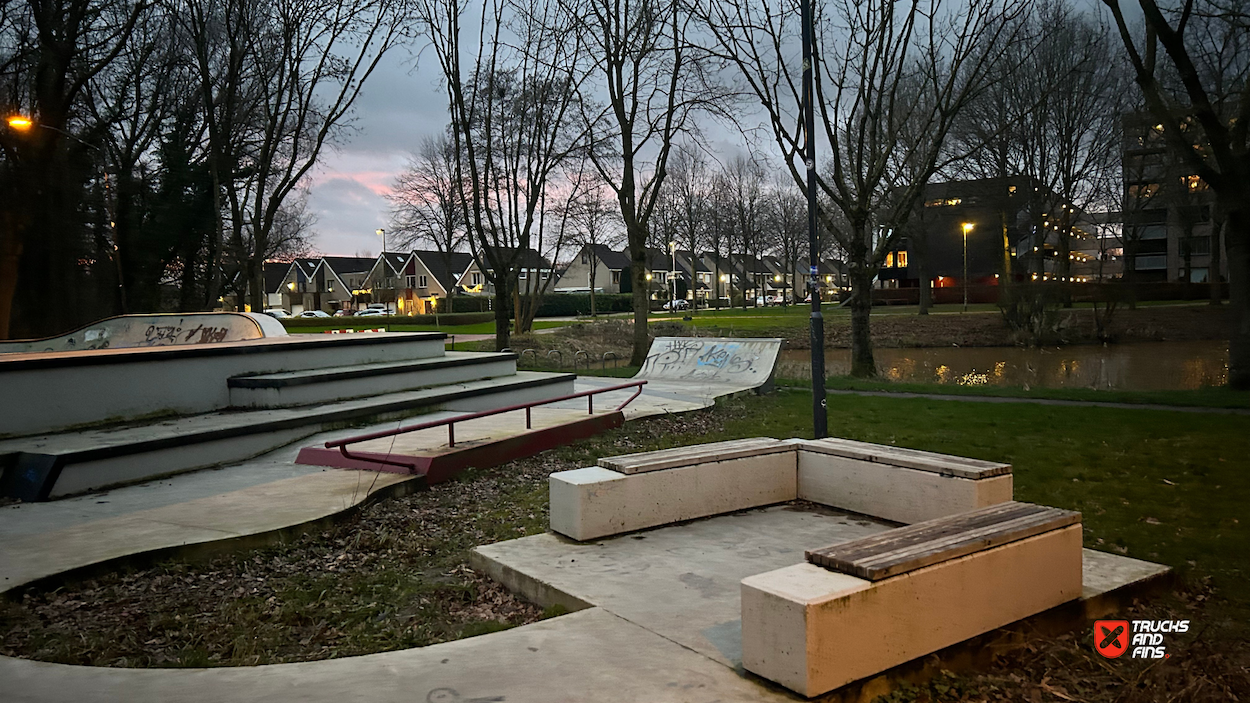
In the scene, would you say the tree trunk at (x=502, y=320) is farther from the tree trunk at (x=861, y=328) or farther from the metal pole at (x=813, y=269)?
the metal pole at (x=813, y=269)

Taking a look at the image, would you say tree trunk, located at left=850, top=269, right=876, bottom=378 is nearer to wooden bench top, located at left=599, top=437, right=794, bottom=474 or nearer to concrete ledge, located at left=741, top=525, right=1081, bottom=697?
wooden bench top, located at left=599, top=437, right=794, bottom=474

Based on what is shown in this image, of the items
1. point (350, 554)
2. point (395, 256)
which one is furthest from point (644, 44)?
point (395, 256)

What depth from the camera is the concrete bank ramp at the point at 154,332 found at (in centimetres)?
1491

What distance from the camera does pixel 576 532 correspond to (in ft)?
17.9

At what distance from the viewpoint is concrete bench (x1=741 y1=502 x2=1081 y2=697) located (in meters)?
3.24

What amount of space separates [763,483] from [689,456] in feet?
2.52

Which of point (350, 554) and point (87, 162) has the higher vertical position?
point (87, 162)

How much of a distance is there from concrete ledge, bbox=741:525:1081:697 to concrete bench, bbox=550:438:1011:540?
4.63ft

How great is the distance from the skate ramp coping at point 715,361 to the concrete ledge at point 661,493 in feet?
26.8

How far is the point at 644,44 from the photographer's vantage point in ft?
62.4

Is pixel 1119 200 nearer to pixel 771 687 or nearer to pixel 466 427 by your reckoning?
pixel 466 427

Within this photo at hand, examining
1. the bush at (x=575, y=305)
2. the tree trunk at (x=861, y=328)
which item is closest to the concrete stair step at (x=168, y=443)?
the tree trunk at (x=861, y=328)

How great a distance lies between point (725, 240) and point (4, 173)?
175ft

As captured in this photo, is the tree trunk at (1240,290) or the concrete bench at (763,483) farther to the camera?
the tree trunk at (1240,290)
